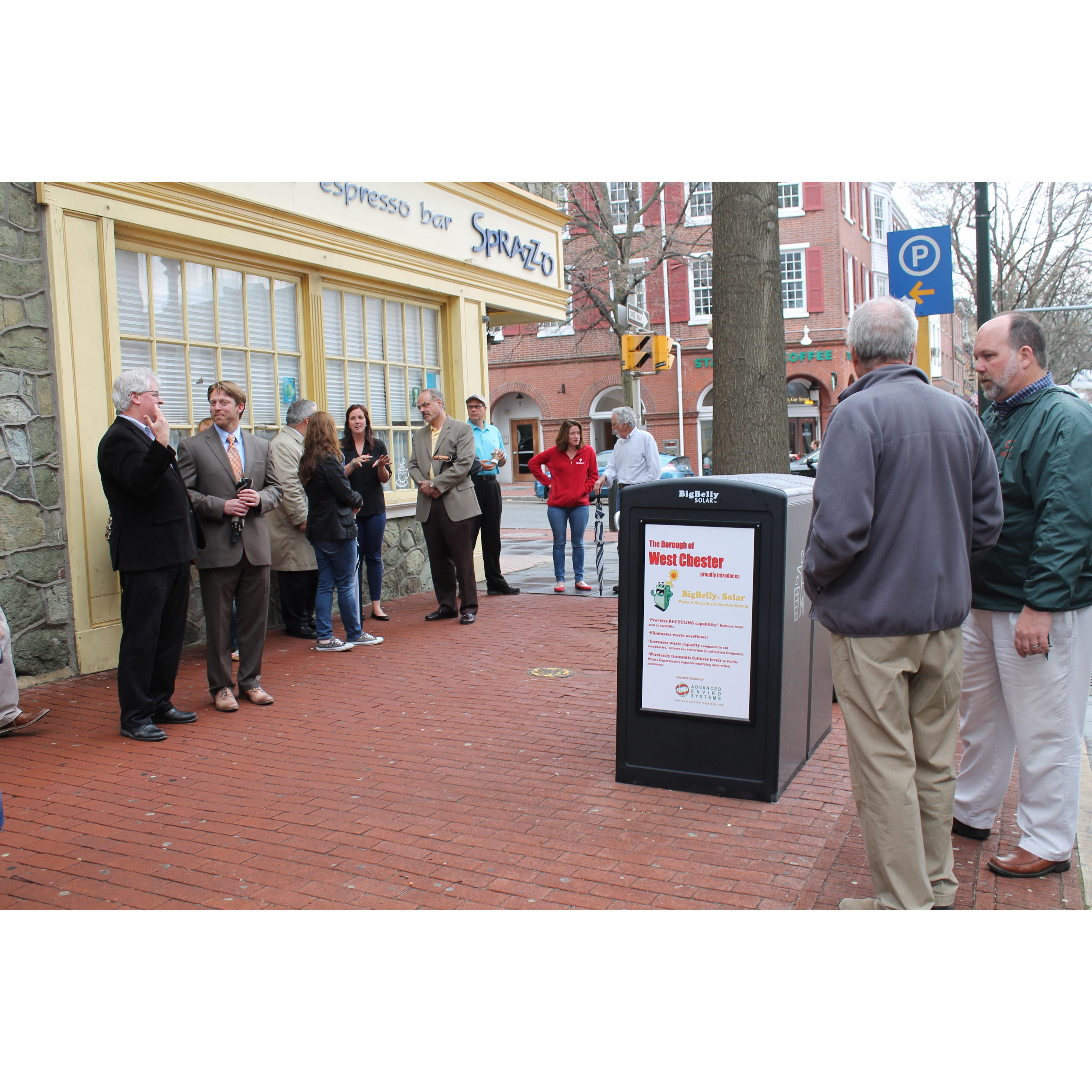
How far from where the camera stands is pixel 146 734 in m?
5.52

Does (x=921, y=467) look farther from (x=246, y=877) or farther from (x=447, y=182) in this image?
(x=447, y=182)

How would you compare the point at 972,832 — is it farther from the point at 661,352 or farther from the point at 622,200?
the point at 622,200

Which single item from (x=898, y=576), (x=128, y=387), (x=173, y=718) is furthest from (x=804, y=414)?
(x=898, y=576)

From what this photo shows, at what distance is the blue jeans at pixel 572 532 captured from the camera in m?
10.7

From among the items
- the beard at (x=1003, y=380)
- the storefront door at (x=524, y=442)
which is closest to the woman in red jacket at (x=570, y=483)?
the beard at (x=1003, y=380)

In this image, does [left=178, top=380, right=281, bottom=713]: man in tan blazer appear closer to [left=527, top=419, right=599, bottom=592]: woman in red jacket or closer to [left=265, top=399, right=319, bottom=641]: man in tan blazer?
[left=265, top=399, right=319, bottom=641]: man in tan blazer

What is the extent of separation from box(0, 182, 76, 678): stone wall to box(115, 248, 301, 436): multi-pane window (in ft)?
2.67

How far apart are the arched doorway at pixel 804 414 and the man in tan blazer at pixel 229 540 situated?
30485 millimetres

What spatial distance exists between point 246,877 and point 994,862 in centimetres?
273

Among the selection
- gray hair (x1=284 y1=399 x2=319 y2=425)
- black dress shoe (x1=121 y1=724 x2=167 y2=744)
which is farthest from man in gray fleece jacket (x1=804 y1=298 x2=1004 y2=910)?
gray hair (x1=284 y1=399 x2=319 y2=425)

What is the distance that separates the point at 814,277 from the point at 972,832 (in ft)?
106

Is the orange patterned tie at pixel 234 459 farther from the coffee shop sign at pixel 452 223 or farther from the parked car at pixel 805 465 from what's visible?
the parked car at pixel 805 465

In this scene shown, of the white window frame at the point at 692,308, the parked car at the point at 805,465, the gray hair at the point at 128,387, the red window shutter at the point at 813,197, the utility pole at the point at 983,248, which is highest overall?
the red window shutter at the point at 813,197

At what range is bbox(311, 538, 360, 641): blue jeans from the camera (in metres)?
7.68
